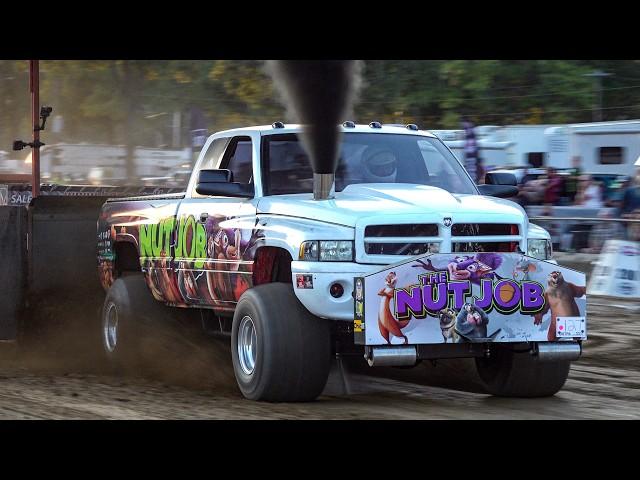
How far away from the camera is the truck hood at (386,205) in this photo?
7.51 meters

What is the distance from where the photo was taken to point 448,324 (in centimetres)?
721

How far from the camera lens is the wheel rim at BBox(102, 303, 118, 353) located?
1058cm

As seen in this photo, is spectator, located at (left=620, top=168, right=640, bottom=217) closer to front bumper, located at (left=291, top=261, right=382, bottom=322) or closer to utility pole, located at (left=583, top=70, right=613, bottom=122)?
front bumper, located at (left=291, top=261, right=382, bottom=322)

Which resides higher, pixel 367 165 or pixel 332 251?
pixel 367 165

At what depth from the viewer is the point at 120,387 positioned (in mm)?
8852

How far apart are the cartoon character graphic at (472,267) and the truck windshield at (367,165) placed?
148 centimetres

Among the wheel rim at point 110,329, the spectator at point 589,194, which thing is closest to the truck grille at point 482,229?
the wheel rim at point 110,329

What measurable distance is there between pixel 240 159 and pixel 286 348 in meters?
2.27

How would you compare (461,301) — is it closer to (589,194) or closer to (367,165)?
(367,165)

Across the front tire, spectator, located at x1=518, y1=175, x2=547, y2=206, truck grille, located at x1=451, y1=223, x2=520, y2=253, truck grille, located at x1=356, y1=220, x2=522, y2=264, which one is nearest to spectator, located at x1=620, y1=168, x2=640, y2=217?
spectator, located at x1=518, y1=175, x2=547, y2=206

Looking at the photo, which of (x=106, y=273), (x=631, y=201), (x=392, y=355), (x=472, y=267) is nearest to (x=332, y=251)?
(x=392, y=355)

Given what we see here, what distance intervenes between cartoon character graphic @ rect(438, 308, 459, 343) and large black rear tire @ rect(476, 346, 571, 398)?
889 millimetres

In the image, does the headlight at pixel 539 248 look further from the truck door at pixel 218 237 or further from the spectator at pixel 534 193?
the spectator at pixel 534 193
